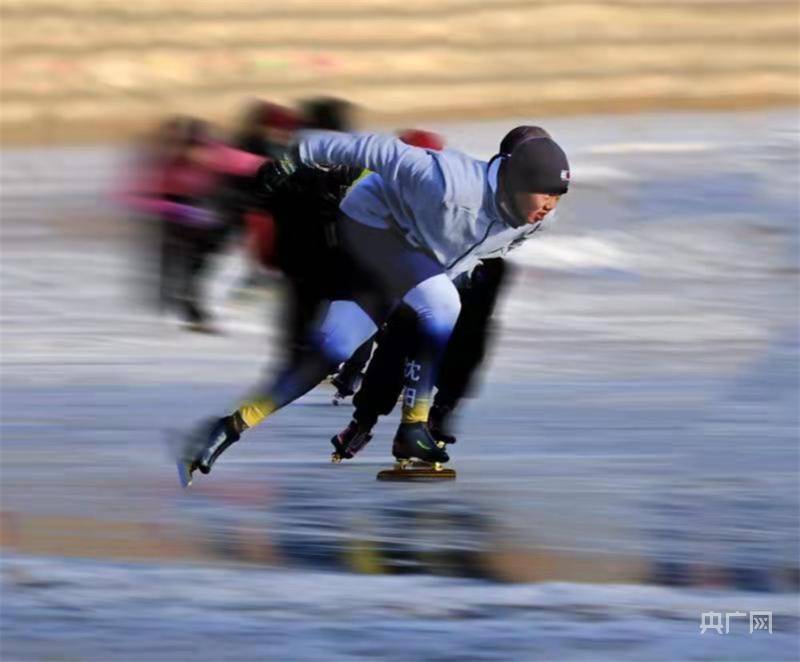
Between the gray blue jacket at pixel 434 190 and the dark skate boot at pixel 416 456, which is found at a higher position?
the gray blue jacket at pixel 434 190

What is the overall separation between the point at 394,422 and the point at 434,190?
7.71ft

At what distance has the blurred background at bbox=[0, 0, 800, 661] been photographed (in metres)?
6.43

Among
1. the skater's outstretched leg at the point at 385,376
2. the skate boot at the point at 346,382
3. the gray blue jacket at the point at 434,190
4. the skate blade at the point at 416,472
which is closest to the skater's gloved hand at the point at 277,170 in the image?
the gray blue jacket at the point at 434,190

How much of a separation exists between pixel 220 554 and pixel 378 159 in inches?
63.3

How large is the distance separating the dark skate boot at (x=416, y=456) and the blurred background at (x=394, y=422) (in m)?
0.12

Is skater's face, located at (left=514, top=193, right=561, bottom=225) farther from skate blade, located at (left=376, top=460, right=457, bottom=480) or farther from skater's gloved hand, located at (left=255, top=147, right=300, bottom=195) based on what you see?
skate blade, located at (left=376, top=460, right=457, bottom=480)

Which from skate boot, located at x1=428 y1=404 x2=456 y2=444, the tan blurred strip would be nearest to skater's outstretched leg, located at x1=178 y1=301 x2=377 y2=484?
skate boot, located at x1=428 y1=404 x2=456 y2=444

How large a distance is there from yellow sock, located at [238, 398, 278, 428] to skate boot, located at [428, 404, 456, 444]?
0.96 meters

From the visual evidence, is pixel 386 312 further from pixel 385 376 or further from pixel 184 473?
pixel 184 473

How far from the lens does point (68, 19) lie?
23.9 metres

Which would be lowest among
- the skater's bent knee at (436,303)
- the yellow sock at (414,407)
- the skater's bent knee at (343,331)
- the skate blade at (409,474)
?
the skate blade at (409,474)

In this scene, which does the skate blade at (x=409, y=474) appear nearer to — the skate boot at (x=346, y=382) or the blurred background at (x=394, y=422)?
the blurred background at (x=394, y=422)

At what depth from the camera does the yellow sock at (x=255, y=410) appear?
8.20 meters

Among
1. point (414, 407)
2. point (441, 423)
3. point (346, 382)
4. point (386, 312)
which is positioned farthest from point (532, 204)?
point (346, 382)
